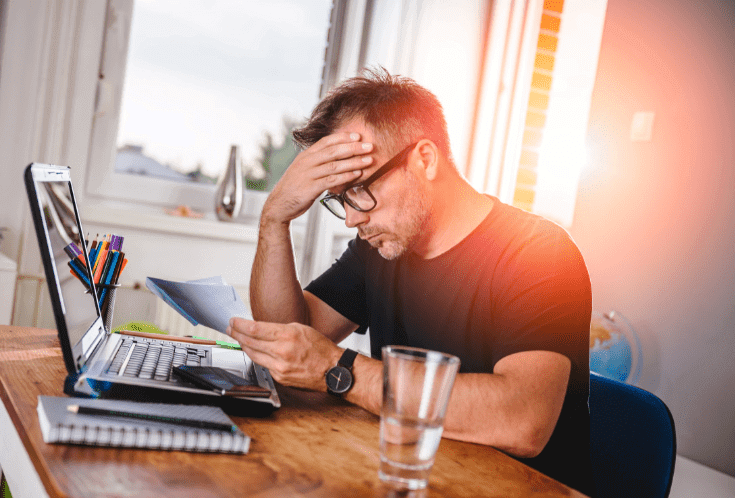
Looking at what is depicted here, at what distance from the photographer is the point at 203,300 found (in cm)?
111

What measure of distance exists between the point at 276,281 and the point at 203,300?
11.0 inches

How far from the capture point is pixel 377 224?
4.15 feet

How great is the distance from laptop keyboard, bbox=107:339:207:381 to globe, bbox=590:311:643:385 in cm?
170

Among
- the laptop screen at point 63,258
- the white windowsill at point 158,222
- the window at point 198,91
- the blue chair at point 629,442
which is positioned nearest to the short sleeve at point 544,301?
the blue chair at point 629,442

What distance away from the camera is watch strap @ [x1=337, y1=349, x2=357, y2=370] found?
936mm

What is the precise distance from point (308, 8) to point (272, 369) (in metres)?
2.35

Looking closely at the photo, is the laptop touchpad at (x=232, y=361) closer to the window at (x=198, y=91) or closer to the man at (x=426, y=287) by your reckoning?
the man at (x=426, y=287)

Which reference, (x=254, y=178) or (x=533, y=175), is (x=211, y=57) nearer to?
(x=254, y=178)

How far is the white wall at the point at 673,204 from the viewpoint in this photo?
2.30m

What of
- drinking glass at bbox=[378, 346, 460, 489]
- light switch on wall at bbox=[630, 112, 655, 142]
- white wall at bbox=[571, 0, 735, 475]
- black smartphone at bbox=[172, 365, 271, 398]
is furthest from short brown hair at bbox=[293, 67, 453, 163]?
light switch on wall at bbox=[630, 112, 655, 142]

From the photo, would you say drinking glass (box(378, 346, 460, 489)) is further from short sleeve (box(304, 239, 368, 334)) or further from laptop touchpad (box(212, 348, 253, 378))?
short sleeve (box(304, 239, 368, 334))

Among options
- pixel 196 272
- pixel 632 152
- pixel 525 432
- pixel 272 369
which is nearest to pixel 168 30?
pixel 196 272

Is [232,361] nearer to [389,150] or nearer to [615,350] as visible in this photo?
[389,150]

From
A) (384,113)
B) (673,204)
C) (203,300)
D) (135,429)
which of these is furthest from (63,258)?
(673,204)
